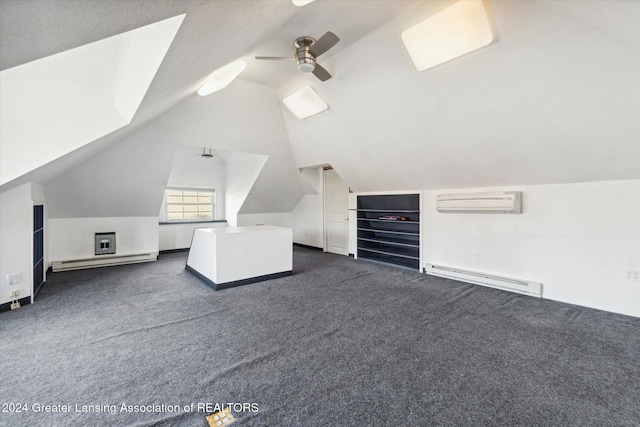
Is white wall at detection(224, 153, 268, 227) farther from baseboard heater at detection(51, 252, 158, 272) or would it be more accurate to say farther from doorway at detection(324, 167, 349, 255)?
baseboard heater at detection(51, 252, 158, 272)

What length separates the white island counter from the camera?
382cm

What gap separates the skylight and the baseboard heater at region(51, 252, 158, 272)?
3208 millimetres

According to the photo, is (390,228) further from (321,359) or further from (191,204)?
(191,204)

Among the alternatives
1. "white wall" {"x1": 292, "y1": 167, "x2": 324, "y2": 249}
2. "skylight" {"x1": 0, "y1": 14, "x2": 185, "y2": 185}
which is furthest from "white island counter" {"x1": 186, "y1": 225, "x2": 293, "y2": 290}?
"white wall" {"x1": 292, "y1": 167, "x2": 324, "y2": 249}

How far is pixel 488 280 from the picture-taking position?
154 inches

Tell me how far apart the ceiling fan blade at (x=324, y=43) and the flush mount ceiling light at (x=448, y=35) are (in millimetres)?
690

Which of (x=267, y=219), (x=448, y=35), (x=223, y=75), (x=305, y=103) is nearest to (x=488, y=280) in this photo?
(x=448, y=35)

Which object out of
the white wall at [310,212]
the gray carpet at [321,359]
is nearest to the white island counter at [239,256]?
the gray carpet at [321,359]

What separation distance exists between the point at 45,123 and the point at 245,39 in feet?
6.30

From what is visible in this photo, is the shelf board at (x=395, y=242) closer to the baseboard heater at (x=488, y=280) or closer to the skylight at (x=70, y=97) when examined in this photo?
the baseboard heater at (x=488, y=280)

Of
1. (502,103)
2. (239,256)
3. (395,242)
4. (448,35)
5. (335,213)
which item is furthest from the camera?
(335,213)

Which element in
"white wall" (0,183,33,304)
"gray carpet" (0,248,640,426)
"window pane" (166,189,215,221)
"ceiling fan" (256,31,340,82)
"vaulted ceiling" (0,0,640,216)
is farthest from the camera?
"window pane" (166,189,215,221)

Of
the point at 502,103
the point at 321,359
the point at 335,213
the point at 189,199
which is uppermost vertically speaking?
the point at 502,103

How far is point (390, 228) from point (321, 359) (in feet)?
12.7
